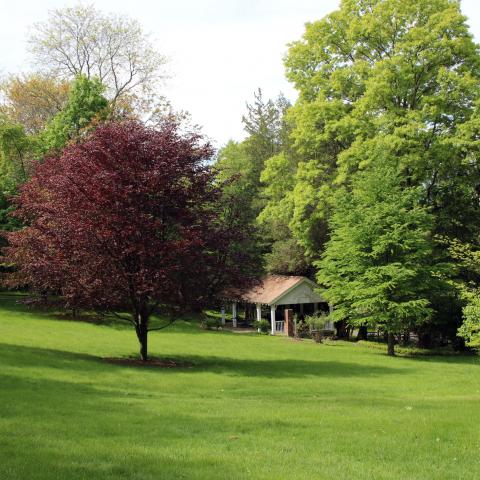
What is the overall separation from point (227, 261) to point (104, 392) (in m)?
9.10

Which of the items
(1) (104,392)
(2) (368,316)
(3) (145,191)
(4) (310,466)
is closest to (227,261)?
(3) (145,191)

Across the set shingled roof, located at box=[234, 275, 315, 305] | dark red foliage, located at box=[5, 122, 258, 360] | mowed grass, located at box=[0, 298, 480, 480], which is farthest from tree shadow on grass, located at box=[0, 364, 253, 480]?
shingled roof, located at box=[234, 275, 315, 305]

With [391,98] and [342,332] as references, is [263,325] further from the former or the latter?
[391,98]

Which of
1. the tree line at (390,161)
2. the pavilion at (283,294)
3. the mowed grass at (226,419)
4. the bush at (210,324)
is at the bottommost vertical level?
the mowed grass at (226,419)

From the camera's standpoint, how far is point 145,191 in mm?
21156

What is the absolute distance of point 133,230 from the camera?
68.9 feet

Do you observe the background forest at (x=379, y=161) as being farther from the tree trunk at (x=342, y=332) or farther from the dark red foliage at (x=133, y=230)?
the dark red foliage at (x=133, y=230)

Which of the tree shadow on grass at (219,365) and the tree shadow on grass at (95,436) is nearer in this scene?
the tree shadow on grass at (95,436)

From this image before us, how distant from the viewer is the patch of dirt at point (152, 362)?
21.9 m

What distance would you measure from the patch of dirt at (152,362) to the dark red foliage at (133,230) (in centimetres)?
170

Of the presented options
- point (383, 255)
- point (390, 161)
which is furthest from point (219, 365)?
point (390, 161)

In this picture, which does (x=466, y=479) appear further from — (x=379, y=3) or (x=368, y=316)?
(x=379, y=3)

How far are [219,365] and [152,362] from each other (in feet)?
8.55

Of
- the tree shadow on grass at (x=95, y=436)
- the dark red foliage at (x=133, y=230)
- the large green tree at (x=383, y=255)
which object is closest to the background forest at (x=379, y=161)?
the large green tree at (x=383, y=255)
